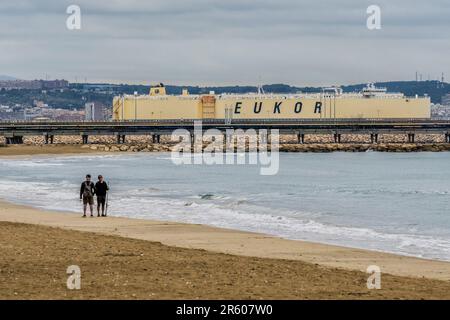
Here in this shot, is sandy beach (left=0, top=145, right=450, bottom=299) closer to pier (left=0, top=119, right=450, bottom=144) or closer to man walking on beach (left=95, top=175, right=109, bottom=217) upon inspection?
man walking on beach (left=95, top=175, right=109, bottom=217)

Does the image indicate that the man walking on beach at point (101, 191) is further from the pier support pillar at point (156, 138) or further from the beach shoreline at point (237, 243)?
the pier support pillar at point (156, 138)

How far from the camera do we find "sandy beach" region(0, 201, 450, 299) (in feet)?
49.6

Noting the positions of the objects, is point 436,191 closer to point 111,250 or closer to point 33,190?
point 33,190

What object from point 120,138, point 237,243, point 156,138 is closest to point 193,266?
point 237,243

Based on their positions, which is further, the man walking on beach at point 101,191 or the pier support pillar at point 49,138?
the pier support pillar at point 49,138

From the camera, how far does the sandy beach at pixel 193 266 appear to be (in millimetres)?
15117

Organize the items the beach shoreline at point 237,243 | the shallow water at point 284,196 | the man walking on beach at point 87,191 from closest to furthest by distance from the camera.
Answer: the beach shoreline at point 237,243
the shallow water at point 284,196
the man walking on beach at point 87,191

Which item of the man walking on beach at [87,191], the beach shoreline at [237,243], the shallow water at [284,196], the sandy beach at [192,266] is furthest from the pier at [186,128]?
the sandy beach at [192,266]

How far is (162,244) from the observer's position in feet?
74.0

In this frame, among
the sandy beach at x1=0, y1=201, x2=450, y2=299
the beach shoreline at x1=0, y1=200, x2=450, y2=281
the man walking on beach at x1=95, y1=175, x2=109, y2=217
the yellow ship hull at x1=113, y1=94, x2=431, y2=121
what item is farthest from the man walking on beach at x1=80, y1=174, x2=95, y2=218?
the yellow ship hull at x1=113, y1=94, x2=431, y2=121

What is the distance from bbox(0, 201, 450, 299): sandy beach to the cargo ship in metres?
119

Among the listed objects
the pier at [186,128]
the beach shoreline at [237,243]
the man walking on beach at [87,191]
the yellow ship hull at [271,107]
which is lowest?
the pier at [186,128]

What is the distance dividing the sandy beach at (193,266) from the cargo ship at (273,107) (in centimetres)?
11883
